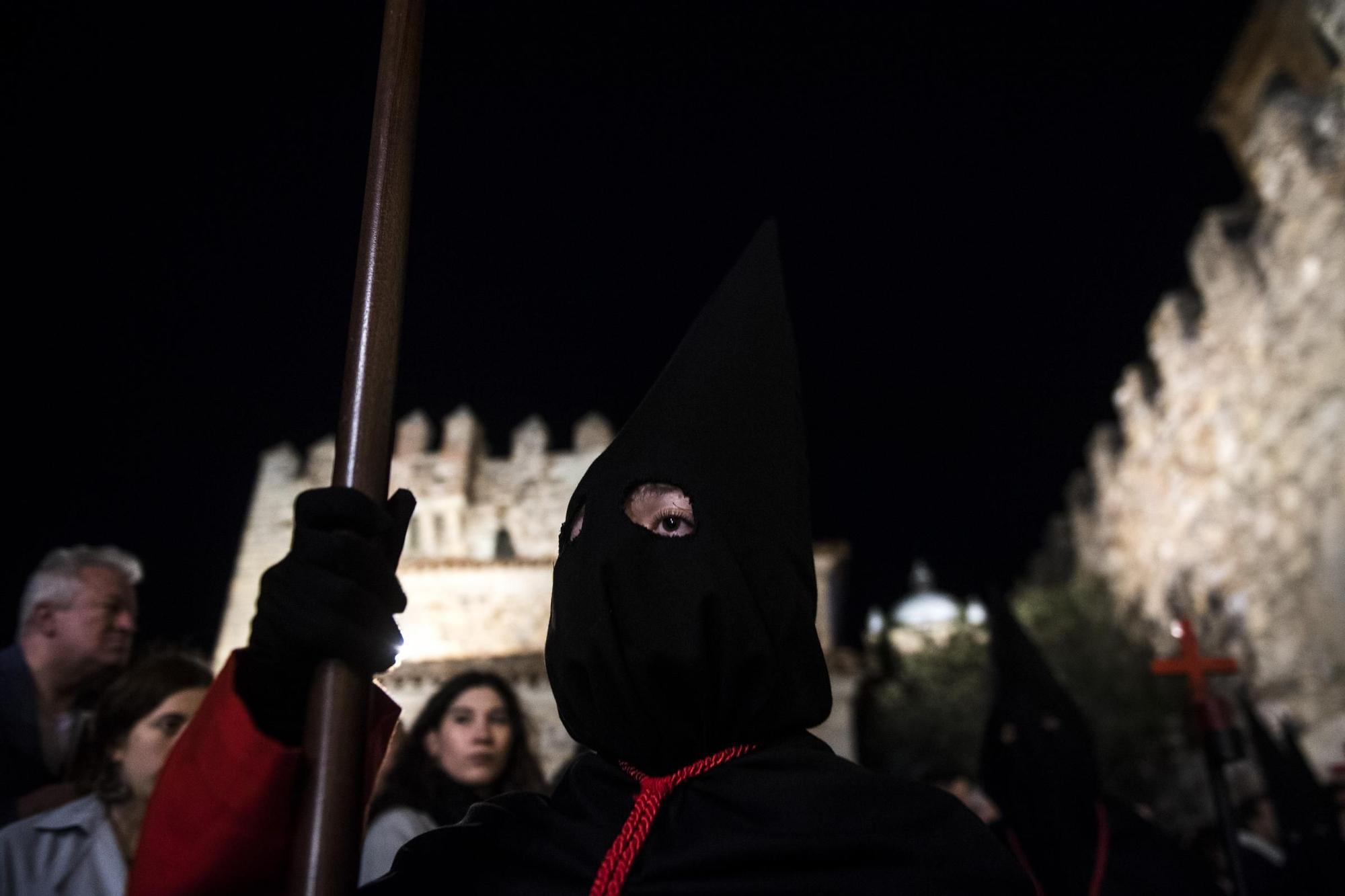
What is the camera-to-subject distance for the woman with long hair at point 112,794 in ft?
9.18

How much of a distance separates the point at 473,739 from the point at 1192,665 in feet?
12.5

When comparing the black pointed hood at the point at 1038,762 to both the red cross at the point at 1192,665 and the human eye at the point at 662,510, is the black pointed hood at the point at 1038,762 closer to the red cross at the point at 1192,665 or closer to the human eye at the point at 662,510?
the red cross at the point at 1192,665

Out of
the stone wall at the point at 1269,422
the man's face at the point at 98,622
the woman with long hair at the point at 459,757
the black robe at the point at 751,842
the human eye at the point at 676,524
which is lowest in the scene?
the black robe at the point at 751,842

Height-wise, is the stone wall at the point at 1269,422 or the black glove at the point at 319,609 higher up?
the stone wall at the point at 1269,422

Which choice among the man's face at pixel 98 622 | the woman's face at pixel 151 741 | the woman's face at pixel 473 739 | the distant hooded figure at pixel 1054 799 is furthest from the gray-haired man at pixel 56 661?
the distant hooded figure at pixel 1054 799

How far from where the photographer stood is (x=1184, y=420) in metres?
20.6

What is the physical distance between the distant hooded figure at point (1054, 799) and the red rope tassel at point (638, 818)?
204 centimetres

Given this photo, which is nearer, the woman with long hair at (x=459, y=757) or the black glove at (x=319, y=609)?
the black glove at (x=319, y=609)

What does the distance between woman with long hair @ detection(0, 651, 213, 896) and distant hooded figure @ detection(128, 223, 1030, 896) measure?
1.49 meters

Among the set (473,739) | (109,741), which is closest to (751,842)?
(473,739)

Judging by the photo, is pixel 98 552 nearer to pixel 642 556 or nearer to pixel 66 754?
pixel 66 754

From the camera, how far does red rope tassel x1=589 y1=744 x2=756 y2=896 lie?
1.62 metres

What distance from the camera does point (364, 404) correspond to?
5.08 feet

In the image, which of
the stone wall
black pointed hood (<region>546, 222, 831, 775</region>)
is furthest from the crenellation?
black pointed hood (<region>546, 222, 831, 775</region>)
